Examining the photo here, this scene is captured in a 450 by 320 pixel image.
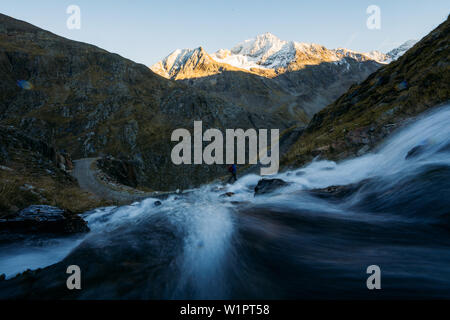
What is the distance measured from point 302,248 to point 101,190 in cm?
2348

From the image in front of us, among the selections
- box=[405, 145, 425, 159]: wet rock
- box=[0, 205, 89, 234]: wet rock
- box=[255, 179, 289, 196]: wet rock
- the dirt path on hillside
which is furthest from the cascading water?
the dirt path on hillside

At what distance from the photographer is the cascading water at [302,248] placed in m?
3.21

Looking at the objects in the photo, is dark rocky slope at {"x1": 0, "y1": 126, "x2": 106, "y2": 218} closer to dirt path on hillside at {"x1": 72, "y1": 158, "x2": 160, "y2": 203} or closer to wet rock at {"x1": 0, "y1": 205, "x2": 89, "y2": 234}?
wet rock at {"x1": 0, "y1": 205, "x2": 89, "y2": 234}

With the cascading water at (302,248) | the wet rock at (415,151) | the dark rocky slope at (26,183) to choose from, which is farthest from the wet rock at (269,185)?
the dark rocky slope at (26,183)

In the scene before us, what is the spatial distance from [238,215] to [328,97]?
216 meters

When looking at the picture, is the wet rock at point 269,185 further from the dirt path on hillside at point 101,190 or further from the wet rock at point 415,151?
the dirt path on hillside at point 101,190

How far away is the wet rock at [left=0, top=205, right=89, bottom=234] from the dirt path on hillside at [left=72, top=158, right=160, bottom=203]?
964cm

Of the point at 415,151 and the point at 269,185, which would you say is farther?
the point at 269,185

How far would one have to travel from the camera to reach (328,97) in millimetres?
188875

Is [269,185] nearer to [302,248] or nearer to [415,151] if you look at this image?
[415,151]

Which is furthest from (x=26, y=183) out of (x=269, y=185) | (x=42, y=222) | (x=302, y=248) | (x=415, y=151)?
(x=415, y=151)

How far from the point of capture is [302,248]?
4484 millimetres
